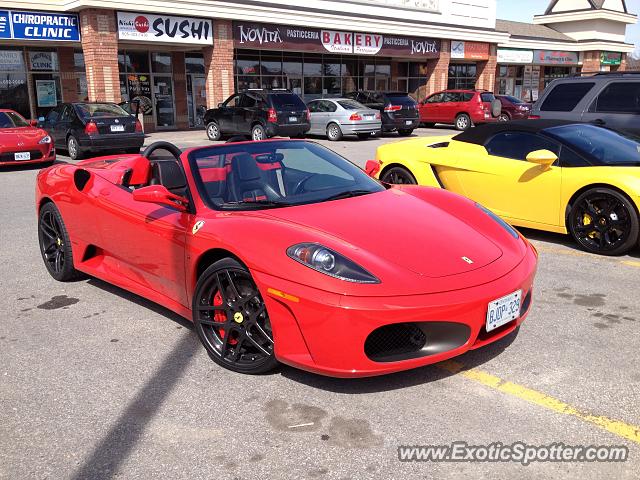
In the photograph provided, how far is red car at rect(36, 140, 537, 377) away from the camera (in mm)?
3070

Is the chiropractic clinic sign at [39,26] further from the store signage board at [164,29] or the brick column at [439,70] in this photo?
the brick column at [439,70]

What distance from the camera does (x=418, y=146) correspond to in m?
7.55

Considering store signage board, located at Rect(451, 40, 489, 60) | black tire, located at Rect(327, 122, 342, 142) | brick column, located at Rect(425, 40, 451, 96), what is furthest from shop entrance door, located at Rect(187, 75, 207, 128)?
store signage board, located at Rect(451, 40, 489, 60)

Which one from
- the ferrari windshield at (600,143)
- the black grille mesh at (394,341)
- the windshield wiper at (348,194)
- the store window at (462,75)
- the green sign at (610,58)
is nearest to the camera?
the black grille mesh at (394,341)

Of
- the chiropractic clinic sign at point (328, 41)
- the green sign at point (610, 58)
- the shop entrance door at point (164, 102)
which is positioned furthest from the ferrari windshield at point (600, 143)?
the green sign at point (610, 58)

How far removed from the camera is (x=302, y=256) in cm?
322

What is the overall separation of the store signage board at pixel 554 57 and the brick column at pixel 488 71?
18.0 feet

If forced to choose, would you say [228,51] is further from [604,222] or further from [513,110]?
[604,222]

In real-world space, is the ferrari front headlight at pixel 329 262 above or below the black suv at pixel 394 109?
below

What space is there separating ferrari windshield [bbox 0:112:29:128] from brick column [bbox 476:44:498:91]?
27797mm

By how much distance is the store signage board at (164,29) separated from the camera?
2094 centimetres

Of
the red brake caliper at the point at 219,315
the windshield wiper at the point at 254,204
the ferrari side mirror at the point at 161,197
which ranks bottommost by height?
the red brake caliper at the point at 219,315

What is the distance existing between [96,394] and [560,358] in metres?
2.73

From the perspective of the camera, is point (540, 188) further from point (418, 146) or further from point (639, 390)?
point (639, 390)
